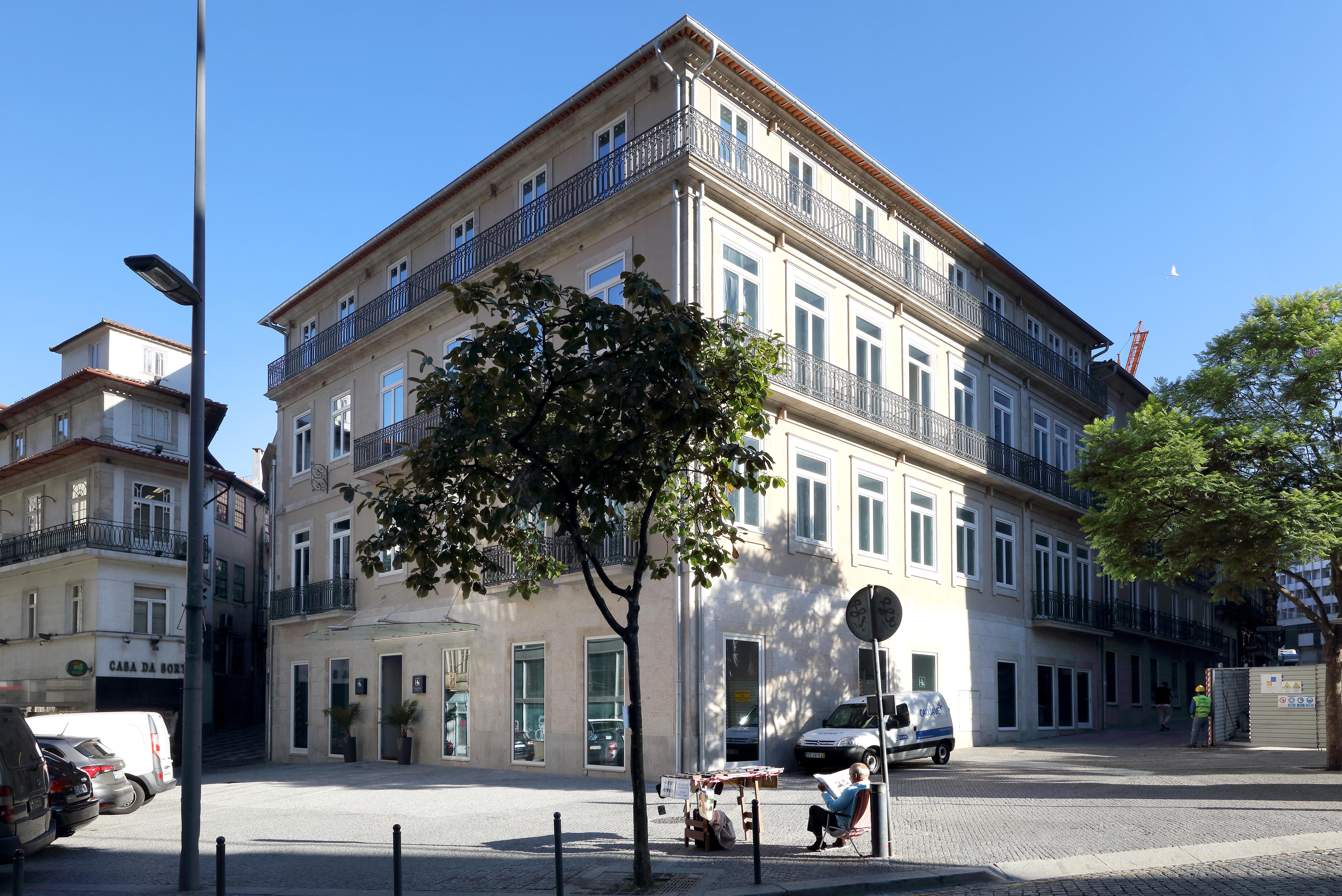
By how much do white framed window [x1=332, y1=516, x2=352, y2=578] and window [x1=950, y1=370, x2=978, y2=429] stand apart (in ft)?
52.5

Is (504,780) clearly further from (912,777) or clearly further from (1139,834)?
(1139,834)

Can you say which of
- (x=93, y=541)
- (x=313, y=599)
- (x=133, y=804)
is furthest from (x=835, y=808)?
(x=93, y=541)

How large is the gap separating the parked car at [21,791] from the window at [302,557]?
19.2 meters

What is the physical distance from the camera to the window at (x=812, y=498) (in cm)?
2386

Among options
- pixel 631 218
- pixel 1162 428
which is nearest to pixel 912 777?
pixel 1162 428

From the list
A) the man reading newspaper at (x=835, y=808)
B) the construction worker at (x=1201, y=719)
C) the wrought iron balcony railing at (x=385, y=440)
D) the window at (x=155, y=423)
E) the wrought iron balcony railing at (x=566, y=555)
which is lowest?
the construction worker at (x=1201, y=719)

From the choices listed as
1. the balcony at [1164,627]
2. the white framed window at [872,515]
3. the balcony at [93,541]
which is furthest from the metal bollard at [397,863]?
the balcony at [1164,627]

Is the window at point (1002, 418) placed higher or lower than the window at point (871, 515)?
higher

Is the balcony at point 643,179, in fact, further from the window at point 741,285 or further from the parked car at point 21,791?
the parked car at point 21,791

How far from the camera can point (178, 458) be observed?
3944 centimetres

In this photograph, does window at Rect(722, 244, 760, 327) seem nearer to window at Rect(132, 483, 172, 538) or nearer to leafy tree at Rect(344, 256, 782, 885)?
leafy tree at Rect(344, 256, 782, 885)

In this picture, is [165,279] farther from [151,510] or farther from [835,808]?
[151,510]

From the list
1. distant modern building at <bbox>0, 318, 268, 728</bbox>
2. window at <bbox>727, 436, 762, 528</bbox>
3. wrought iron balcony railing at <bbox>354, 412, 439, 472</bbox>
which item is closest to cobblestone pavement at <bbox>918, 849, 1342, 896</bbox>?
window at <bbox>727, 436, 762, 528</bbox>

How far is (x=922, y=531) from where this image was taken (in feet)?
92.8
